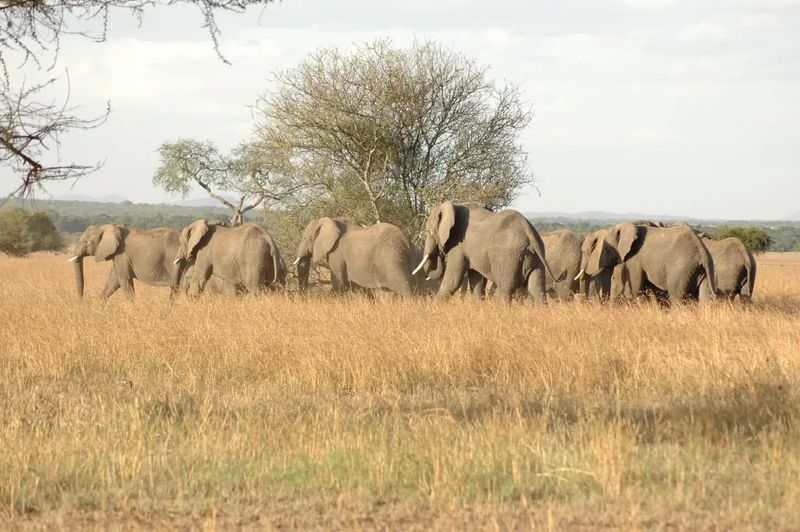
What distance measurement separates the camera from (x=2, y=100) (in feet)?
23.9

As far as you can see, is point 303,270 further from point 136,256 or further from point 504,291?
point 504,291

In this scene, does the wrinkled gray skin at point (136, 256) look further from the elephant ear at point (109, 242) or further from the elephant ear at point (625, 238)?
the elephant ear at point (625, 238)

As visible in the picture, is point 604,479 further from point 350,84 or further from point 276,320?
point 350,84

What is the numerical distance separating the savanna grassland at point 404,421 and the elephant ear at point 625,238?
180 inches

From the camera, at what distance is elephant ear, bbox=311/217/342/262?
19812 mm

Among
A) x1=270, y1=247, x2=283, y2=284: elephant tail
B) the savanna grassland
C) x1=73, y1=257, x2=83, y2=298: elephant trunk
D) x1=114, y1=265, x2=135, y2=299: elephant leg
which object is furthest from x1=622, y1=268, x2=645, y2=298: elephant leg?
x1=73, y1=257, x2=83, y2=298: elephant trunk

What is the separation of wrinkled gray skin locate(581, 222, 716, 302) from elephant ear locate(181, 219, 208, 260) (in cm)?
684

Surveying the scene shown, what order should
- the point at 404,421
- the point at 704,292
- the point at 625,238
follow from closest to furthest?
the point at 404,421 → the point at 704,292 → the point at 625,238

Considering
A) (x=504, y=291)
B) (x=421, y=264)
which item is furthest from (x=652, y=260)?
(x=421, y=264)

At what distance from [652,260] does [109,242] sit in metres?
10.7

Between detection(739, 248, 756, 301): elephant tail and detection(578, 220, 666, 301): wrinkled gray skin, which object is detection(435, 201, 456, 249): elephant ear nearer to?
detection(578, 220, 666, 301): wrinkled gray skin

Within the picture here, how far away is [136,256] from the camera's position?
22062mm

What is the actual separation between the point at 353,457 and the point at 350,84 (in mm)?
17933

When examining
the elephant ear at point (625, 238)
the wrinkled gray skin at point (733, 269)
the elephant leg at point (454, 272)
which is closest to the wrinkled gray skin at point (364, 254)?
the elephant leg at point (454, 272)
